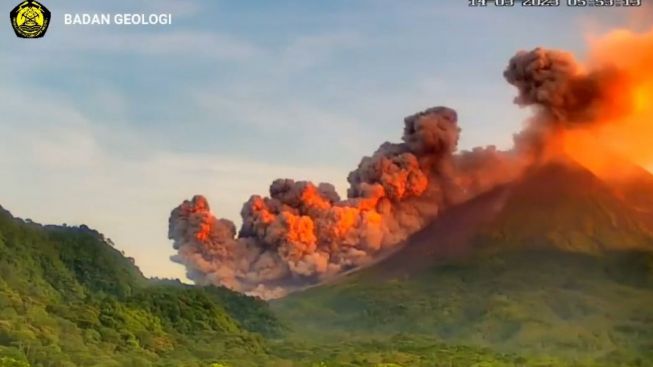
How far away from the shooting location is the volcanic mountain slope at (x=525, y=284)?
65.7 m

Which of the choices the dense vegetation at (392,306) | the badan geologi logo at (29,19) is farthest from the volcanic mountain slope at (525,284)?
the badan geologi logo at (29,19)

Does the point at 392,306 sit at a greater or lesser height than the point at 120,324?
greater

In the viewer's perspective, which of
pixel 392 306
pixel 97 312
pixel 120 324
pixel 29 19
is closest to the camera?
pixel 29 19

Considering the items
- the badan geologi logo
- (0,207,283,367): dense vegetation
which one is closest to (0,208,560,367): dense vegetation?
(0,207,283,367): dense vegetation

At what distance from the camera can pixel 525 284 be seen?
3086 inches

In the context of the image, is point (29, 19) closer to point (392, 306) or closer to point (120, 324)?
point (120, 324)

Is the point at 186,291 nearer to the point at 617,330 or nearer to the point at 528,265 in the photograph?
the point at 617,330

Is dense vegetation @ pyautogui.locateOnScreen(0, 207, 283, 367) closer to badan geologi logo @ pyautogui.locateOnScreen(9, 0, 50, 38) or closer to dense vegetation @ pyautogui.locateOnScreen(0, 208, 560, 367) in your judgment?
dense vegetation @ pyautogui.locateOnScreen(0, 208, 560, 367)

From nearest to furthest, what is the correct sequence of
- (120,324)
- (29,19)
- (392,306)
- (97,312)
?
(29,19) < (97,312) < (120,324) < (392,306)

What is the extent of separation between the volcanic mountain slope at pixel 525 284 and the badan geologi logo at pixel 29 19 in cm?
4152

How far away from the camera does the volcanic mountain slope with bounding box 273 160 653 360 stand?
65.7 metres

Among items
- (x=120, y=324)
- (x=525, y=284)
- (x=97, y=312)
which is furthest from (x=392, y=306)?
(x=97, y=312)

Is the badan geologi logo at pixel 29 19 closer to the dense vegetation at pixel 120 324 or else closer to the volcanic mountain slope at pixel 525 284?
the dense vegetation at pixel 120 324

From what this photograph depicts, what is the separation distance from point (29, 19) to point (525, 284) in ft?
205
